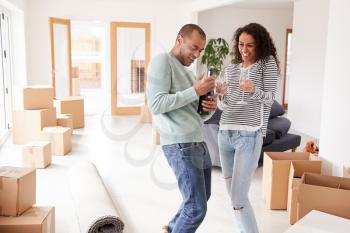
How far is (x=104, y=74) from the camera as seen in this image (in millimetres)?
12578

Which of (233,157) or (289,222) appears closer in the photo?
(233,157)

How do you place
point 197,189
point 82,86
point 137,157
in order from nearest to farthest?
point 197,189 → point 137,157 → point 82,86

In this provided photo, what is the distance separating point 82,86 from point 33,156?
34.6ft

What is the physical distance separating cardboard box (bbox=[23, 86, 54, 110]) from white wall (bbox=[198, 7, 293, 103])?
13.8 ft

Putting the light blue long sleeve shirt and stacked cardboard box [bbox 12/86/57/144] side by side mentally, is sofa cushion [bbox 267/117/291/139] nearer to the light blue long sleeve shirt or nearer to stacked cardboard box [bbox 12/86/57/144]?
the light blue long sleeve shirt

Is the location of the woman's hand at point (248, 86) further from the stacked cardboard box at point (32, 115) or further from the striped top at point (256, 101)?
A: the stacked cardboard box at point (32, 115)

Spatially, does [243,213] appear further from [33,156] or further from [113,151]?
[113,151]

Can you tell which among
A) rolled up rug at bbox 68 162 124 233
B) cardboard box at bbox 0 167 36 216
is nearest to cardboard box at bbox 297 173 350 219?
rolled up rug at bbox 68 162 124 233

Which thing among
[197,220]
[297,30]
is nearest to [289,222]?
[197,220]

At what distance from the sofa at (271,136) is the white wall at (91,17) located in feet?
11.8

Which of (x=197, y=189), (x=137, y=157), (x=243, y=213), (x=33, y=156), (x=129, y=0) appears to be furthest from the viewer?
(x=129, y=0)

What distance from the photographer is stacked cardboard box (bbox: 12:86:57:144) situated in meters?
5.23

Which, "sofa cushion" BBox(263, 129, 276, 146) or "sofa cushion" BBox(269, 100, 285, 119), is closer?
"sofa cushion" BBox(263, 129, 276, 146)

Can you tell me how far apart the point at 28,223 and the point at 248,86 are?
151 cm
